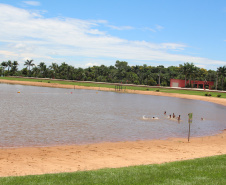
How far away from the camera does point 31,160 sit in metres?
16.1

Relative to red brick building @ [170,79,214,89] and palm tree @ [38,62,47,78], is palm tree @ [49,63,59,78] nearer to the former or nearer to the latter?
palm tree @ [38,62,47,78]

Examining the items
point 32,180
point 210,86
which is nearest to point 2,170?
point 32,180

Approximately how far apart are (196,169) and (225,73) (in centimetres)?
11023

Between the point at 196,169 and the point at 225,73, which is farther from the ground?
the point at 225,73

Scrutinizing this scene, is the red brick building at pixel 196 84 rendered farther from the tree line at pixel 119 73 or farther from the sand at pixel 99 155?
the sand at pixel 99 155

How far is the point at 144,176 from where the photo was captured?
1143cm

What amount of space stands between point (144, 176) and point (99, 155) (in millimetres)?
6686

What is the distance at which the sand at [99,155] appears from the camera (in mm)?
14617

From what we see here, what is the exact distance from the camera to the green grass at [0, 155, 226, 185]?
34.9 ft

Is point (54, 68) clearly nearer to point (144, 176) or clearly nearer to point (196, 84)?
point (196, 84)

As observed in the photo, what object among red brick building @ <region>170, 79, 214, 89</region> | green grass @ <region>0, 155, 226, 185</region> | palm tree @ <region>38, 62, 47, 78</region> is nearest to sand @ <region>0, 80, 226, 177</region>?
green grass @ <region>0, 155, 226, 185</region>

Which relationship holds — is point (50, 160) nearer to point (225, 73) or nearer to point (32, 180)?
point (32, 180)

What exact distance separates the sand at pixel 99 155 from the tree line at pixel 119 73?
99.0m

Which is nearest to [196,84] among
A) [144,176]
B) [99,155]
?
[99,155]
